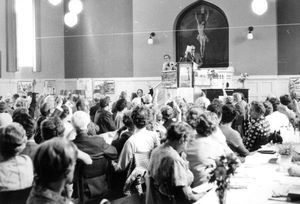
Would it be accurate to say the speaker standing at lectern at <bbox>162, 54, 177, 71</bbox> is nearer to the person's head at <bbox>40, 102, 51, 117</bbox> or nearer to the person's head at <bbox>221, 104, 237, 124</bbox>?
the person's head at <bbox>40, 102, 51, 117</bbox>

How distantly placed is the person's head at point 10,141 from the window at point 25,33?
13638mm

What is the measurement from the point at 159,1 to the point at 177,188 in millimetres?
14318

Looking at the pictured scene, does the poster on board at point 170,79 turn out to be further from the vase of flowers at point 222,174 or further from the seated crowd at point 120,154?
the vase of flowers at point 222,174

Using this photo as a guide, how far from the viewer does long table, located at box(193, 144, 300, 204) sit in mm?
3158

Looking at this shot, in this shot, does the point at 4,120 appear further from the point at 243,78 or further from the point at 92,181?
the point at 243,78

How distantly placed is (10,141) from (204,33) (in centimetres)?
1388

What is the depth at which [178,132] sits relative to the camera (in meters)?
3.68

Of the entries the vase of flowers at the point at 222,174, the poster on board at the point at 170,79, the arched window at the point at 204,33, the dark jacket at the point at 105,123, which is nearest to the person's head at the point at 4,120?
the dark jacket at the point at 105,123

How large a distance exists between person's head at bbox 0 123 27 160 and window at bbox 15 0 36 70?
44.7 ft

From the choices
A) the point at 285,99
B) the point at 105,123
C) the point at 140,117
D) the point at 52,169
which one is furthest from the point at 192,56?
the point at 52,169

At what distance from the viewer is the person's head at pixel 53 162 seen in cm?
224

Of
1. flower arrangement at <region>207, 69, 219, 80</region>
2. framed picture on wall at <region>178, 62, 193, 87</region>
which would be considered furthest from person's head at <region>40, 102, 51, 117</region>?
flower arrangement at <region>207, 69, 219, 80</region>

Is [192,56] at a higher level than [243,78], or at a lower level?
higher

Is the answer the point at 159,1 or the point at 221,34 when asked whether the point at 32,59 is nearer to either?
the point at 159,1
